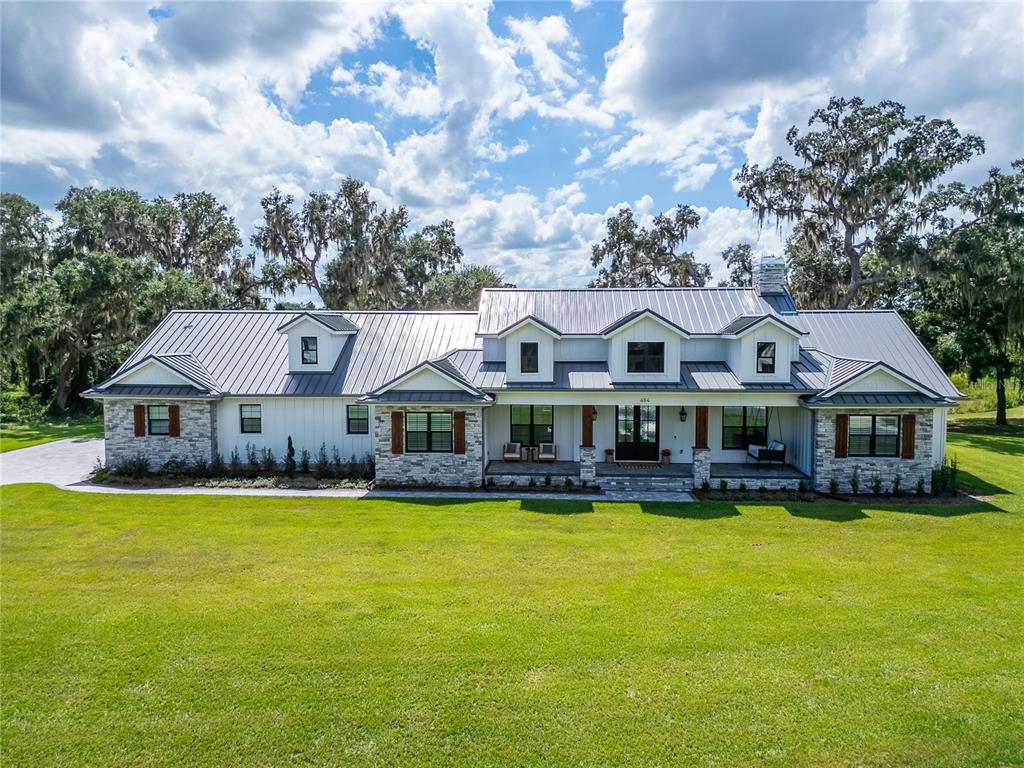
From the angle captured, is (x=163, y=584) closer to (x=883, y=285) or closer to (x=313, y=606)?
(x=313, y=606)

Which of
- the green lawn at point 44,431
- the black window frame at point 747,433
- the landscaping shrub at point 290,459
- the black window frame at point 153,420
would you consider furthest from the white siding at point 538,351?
the green lawn at point 44,431

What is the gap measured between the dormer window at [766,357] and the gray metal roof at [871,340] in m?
2.54

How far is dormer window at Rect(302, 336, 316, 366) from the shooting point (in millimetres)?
20547

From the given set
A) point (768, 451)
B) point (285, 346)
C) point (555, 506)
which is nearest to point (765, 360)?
point (768, 451)

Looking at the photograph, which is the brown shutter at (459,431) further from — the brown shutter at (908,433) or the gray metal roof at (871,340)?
the brown shutter at (908,433)

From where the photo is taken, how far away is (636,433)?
19.7 metres

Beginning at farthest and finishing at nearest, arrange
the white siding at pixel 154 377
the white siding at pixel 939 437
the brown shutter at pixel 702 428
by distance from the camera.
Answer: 1. the white siding at pixel 154 377
2. the brown shutter at pixel 702 428
3. the white siding at pixel 939 437

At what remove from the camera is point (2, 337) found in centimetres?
2906

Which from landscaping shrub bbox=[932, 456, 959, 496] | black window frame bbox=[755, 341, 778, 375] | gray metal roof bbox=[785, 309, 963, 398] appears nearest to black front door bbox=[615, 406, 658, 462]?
black window frame bbox=[755, 341, 778, 375]

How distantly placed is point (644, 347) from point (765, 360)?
376 centimetres

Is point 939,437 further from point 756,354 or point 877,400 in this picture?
point 756,354

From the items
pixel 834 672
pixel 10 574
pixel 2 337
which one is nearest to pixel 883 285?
pixel 834 672

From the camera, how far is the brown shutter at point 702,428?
18281 millimetres

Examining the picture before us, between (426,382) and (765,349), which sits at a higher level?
(765,349)
